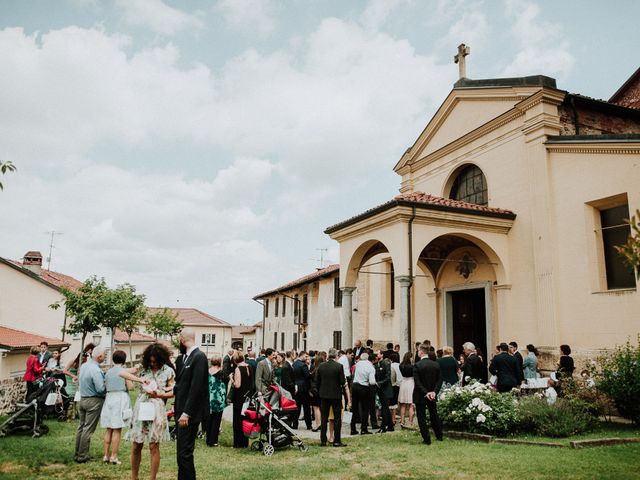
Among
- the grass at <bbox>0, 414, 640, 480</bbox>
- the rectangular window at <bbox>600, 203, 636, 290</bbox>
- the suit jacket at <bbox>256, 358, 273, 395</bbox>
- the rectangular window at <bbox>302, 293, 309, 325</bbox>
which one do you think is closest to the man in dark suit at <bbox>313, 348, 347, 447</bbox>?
the grass at <bbox>0, 414, 640, 480</bbox>

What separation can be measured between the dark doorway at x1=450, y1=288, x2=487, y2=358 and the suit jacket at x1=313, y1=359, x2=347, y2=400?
8037 millimetres

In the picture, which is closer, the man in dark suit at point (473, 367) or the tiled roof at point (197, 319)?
the man in dark suit at point (473, 367)

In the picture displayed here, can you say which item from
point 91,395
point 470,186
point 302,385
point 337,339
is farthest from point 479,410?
point 337,339

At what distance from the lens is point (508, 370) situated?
1036 cm

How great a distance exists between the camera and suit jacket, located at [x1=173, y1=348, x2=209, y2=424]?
5.35m

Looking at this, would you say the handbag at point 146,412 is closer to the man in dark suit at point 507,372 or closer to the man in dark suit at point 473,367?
the man in dark suit at point 473,367

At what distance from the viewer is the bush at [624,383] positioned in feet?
28.0

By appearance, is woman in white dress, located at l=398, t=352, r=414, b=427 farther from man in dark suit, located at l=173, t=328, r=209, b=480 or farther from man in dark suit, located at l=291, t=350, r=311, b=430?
man in dark suit, located at l=173, t=328, r=209, b=480

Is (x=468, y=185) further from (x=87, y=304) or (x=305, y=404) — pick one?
(x=87, y=304)

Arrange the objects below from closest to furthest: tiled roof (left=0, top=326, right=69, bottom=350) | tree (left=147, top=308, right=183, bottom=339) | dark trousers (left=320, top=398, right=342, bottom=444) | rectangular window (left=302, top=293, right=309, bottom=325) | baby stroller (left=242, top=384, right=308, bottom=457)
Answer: baby stroller (left=242, top=384, right=308, bottom=457)
dark trousers (left=320, top=398, right=342, bottom=444)
tiled roof (left=0, top=326, right=69, bottom=350)
rectangular window (left=302, top=293, right=309, bottom=325)
tree (left=147, top=308, right=183, bottom=339)

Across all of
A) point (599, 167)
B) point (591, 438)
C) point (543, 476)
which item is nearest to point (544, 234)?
point (599, 167)

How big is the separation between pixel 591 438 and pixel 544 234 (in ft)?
21.1

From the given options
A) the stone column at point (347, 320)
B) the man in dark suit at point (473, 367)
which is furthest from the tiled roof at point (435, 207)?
the man in dark suit at point (473, 367)

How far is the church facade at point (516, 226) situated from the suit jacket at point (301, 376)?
9.39ft
